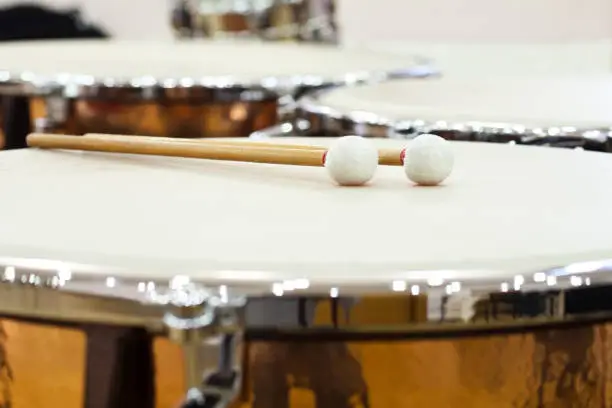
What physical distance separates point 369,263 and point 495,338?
0.08 meters

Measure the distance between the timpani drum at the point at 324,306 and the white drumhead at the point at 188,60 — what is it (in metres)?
0.66

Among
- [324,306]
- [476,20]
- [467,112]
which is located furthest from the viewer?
[476,20]

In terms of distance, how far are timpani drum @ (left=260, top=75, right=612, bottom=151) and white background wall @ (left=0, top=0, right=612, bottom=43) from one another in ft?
5.13

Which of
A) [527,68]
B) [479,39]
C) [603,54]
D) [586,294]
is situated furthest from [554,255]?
[479,39]

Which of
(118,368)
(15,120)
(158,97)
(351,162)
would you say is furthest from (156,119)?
(118,368)

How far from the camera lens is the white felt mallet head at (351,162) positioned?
69cm

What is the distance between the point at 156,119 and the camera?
113 centimetres

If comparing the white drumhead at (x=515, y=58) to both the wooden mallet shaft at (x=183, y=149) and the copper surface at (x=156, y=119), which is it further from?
the wooden mallet shaft at (x=183, y=149)

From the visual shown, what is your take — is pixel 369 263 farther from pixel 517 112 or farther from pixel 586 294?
pixel 517 112

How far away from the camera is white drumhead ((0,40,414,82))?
1.29 meters

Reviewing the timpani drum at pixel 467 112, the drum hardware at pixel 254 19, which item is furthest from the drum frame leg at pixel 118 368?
the drum hardware at pixel 254 19

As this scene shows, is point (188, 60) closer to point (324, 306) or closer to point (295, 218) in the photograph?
point (295, 218)

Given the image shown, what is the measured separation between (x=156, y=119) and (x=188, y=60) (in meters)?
0.43

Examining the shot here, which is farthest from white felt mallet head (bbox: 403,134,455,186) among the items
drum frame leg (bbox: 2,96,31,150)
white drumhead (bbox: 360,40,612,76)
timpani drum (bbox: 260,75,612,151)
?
white drumhead (bbox: 360,40,612,76)
